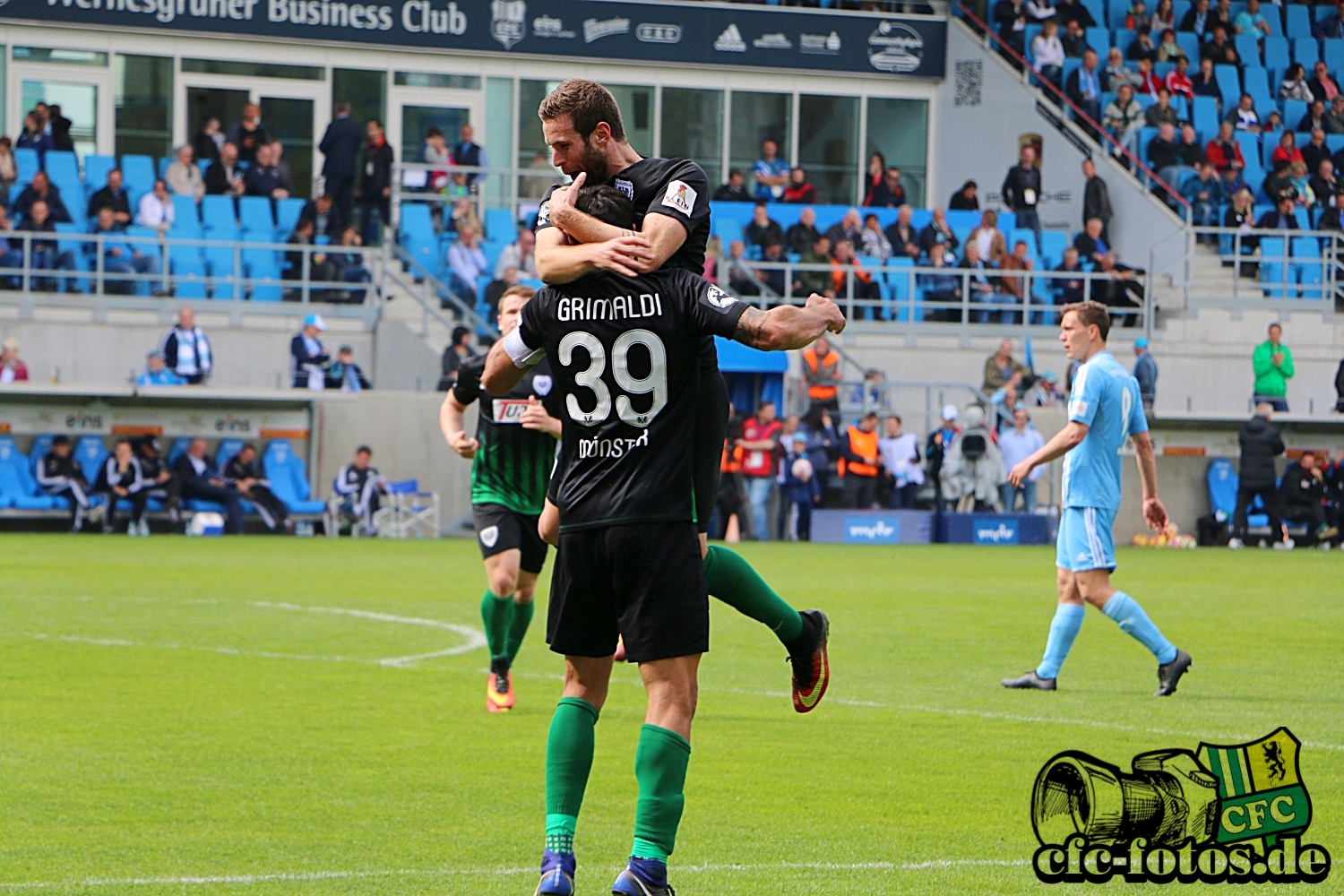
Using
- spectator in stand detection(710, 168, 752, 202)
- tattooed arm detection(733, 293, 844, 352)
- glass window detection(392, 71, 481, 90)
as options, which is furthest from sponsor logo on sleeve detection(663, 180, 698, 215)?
glass window detection(392, 71, 481, 90)

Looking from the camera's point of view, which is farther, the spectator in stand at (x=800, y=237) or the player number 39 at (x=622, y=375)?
the spectator in stand at (x=800, y=237)

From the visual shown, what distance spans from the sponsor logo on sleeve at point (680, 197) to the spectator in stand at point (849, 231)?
2402 centimetres

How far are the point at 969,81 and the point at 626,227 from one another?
30.4 metres

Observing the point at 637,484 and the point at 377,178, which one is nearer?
the point at 637,484

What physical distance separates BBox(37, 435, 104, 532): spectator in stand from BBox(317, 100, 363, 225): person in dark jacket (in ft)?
22.3

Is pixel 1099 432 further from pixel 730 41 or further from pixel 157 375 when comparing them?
pixel 730 41

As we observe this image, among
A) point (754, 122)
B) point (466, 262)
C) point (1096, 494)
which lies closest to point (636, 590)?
point (1096, 494)

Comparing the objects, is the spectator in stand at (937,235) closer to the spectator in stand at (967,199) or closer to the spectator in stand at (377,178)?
the spectator in stand at (967,199)

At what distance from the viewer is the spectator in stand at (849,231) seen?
28.9 metres

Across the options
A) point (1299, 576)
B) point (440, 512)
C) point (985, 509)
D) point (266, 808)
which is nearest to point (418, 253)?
point (440, 512)

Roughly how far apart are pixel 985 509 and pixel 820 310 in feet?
69.3

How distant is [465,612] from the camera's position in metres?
14.0

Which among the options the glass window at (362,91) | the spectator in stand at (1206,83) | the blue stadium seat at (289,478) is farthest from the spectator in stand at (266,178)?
the spectator in stand at (1206,83)

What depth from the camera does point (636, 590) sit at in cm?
504
